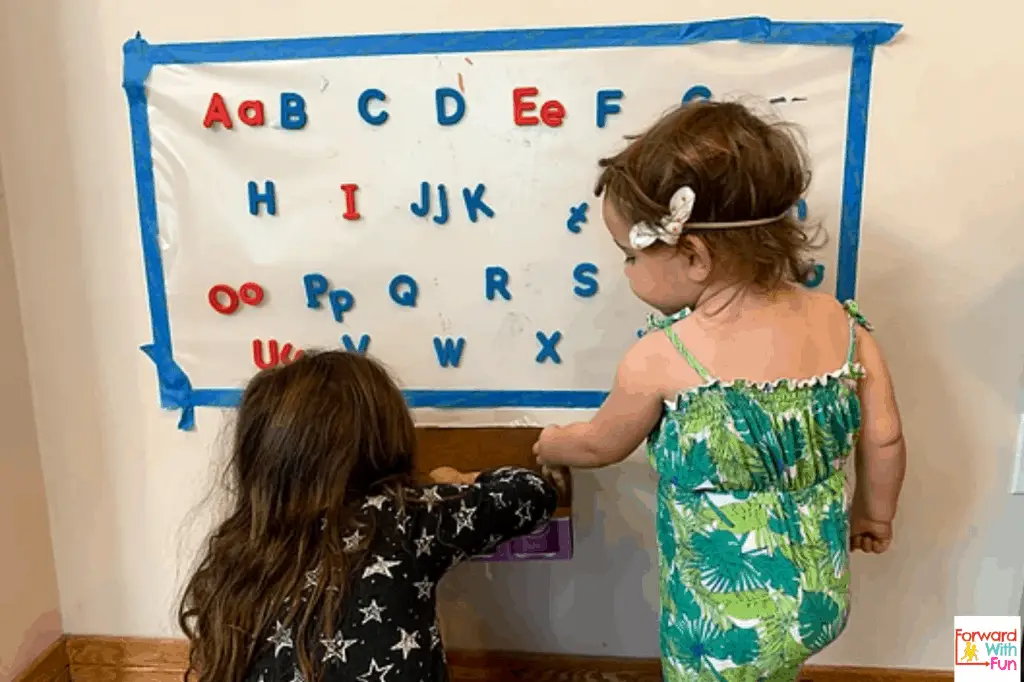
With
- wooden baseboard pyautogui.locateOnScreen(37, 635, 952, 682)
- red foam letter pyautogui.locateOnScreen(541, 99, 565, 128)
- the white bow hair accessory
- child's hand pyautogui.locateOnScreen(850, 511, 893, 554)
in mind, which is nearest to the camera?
the white bow hair accessory

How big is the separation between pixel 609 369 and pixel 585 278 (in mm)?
140

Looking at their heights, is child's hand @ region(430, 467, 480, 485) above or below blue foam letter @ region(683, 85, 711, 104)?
below

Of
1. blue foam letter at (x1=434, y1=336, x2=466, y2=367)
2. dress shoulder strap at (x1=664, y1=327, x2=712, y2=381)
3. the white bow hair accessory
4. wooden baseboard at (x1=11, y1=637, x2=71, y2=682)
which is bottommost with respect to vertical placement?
wooden baseboard at (x1=11, y1=637, x2=71, y2=682)

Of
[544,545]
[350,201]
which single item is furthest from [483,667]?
[350,201]

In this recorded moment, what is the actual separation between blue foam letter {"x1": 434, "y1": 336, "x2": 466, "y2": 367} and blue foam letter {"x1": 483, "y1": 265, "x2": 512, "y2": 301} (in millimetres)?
86

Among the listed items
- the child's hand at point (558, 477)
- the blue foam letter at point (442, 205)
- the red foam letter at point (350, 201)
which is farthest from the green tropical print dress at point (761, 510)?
the red foam letter at point (350, 201)

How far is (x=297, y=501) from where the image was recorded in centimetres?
102

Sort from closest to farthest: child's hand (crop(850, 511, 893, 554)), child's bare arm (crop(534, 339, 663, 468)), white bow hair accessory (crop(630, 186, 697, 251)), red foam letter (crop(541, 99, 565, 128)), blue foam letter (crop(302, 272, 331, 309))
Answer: white bow hair accessory (crop(630, 186, 697, 251)), child's bare arm (crop(534, 339, 663, 468)), child's hand (crop(850, 511, 893, 554)), red foam letter (crop(541, 99, 565, 128)), blue foam letter (crop(302, 272, 331, 309))

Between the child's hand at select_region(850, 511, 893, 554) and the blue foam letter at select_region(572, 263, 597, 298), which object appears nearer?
the child's hand at select_region(850, 511, 893, 554)

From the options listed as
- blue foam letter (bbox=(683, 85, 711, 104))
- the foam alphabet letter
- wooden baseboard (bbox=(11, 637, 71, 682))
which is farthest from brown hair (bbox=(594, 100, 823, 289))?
wooden baseboard (bbox=(11, 637, 71, 682))

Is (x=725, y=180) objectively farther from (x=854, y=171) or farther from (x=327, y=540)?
(x=327, y=540)

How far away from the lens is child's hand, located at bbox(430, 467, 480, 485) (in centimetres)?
120

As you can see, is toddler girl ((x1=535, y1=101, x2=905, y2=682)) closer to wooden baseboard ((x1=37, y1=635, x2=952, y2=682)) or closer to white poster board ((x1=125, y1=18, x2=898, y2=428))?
white poster board ((x1=125, y1=18, x2=898, y2=428))

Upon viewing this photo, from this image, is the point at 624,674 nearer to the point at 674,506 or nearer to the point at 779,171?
the point at 674,506
